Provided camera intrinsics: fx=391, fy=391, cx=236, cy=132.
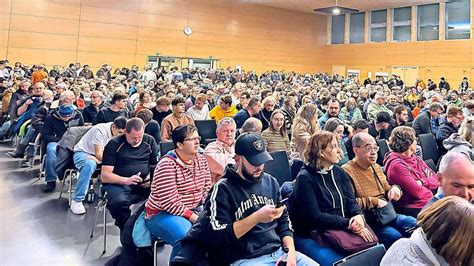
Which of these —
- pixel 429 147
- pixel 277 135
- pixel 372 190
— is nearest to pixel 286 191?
pixel 372 190

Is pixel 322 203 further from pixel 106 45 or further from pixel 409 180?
pixel 106 45

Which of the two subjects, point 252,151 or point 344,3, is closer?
point 252,151

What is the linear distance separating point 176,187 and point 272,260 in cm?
94

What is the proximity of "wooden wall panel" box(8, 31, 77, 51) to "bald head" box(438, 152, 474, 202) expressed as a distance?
643 inches

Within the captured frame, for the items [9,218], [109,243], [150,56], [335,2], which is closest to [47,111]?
[9,218]

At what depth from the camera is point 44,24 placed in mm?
15516

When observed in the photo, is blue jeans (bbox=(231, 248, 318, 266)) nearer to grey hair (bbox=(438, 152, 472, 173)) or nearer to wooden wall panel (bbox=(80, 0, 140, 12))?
grey hair (bbox=(438, 152, 472, 173))

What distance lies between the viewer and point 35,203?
4.88m

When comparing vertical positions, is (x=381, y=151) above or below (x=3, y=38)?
below

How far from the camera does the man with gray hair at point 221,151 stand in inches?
141

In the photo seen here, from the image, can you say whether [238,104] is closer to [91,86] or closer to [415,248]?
[91,86]

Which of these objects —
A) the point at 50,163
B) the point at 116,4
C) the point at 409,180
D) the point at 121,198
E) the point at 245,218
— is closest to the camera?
the point at 245,218

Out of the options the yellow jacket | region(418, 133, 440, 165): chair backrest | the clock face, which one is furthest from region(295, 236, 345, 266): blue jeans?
the clock face

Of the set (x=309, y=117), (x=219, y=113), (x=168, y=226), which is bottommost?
(x=168, y=226)
